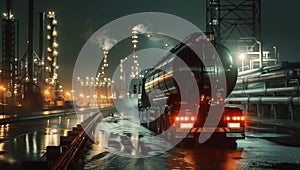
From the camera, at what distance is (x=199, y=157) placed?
12945mm

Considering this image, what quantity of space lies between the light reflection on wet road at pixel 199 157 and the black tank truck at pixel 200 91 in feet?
2.25

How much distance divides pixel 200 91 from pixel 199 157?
444cm

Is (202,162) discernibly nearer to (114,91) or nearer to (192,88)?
(192,88)

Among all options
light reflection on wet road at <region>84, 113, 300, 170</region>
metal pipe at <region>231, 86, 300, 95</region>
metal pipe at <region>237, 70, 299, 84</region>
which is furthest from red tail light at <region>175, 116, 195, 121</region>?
metal pipe at <region>231, 86, 300, 95</region>

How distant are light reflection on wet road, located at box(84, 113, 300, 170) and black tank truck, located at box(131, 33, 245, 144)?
686mm

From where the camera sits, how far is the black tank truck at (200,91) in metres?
15.8

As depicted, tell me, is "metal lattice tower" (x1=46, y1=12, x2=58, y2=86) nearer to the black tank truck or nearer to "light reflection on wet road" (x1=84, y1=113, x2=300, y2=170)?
the black tank truck

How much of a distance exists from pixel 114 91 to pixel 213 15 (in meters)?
95.3

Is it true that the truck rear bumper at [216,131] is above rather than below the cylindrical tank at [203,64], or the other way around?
below

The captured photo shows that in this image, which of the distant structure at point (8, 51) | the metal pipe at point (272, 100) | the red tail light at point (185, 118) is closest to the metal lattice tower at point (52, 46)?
the distant structure at point (8, 51)

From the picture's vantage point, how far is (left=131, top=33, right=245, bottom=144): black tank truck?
1582 centimetres

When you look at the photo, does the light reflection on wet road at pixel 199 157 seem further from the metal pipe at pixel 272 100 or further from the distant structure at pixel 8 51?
the distant structure at pixel 8 51

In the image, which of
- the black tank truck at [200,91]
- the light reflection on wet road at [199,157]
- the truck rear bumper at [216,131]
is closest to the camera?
the light reflection on wet road at [199,157]

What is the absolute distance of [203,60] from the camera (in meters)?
17.0
